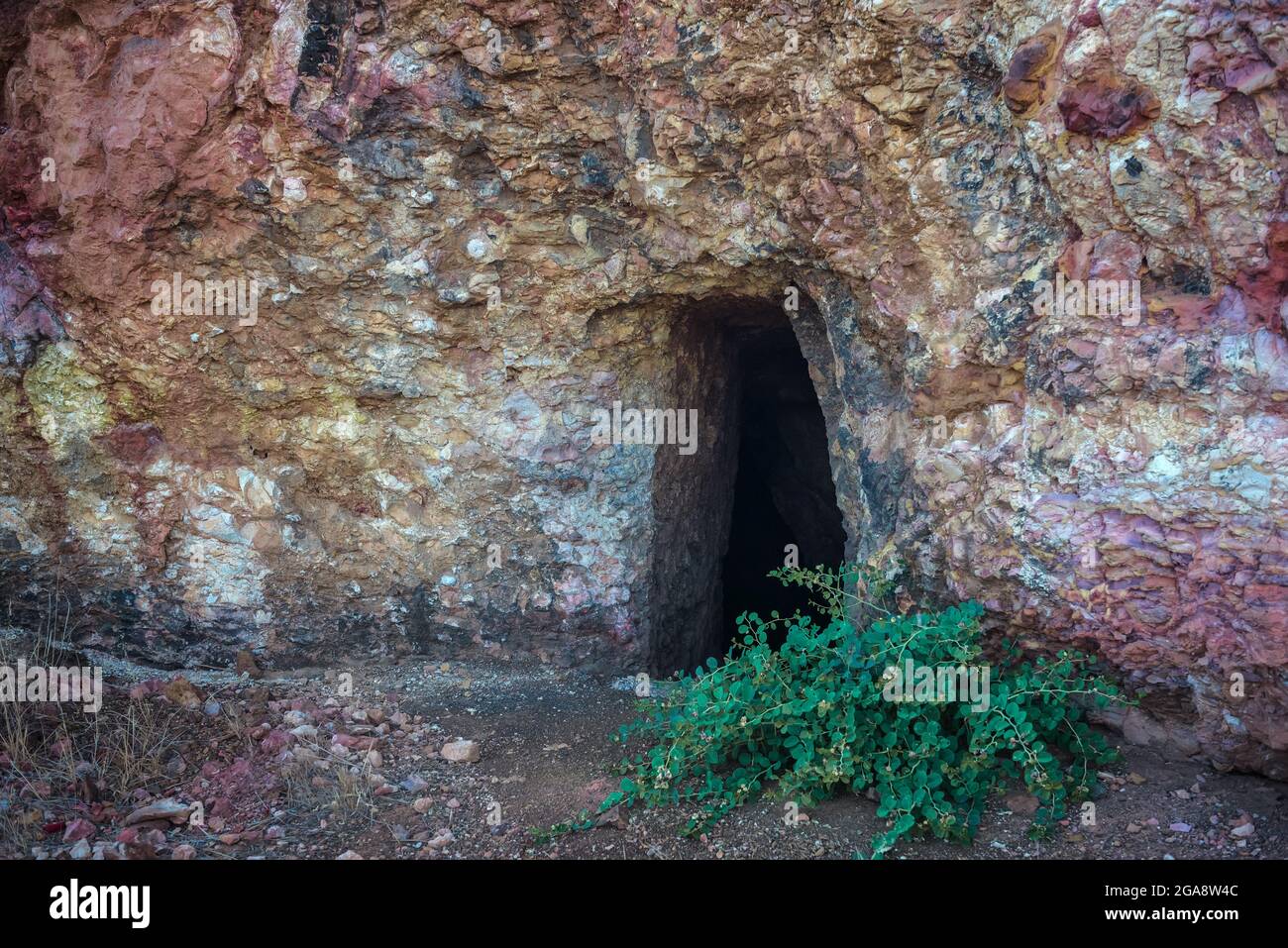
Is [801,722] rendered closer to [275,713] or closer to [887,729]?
[887,729]

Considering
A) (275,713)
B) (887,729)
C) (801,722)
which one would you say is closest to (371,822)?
(275,713)

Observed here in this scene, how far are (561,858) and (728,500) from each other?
9.70ft

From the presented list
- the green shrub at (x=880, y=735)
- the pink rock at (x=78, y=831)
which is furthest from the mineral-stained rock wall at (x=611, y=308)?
the pink rock at (x=78, y=831)

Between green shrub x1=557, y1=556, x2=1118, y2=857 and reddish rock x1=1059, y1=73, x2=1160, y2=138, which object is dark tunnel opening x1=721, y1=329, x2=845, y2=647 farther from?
reddish rock x1=1059, y1=73, x2=1160, y2=138

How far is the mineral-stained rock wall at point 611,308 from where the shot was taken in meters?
3.29

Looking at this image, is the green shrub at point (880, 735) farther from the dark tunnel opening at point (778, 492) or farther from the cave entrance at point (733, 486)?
the dark tunnel opening at point (778, 492)

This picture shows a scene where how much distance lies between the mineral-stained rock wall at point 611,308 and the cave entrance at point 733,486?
0.06 m

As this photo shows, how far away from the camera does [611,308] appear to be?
182 inches

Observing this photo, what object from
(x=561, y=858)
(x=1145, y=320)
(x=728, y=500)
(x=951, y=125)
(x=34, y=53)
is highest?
(x=34, y=53)

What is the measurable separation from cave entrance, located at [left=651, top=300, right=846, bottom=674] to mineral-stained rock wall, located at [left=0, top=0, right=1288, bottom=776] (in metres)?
0.06

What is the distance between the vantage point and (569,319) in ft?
15.1

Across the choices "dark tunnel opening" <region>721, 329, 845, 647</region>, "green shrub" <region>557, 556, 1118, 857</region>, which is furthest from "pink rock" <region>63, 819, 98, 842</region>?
"dark tunnel opening" <region>721, 329, 845, 647</region>

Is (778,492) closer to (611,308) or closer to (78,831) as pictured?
(611,308)

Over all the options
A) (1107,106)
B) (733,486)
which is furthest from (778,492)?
(1107,106)
